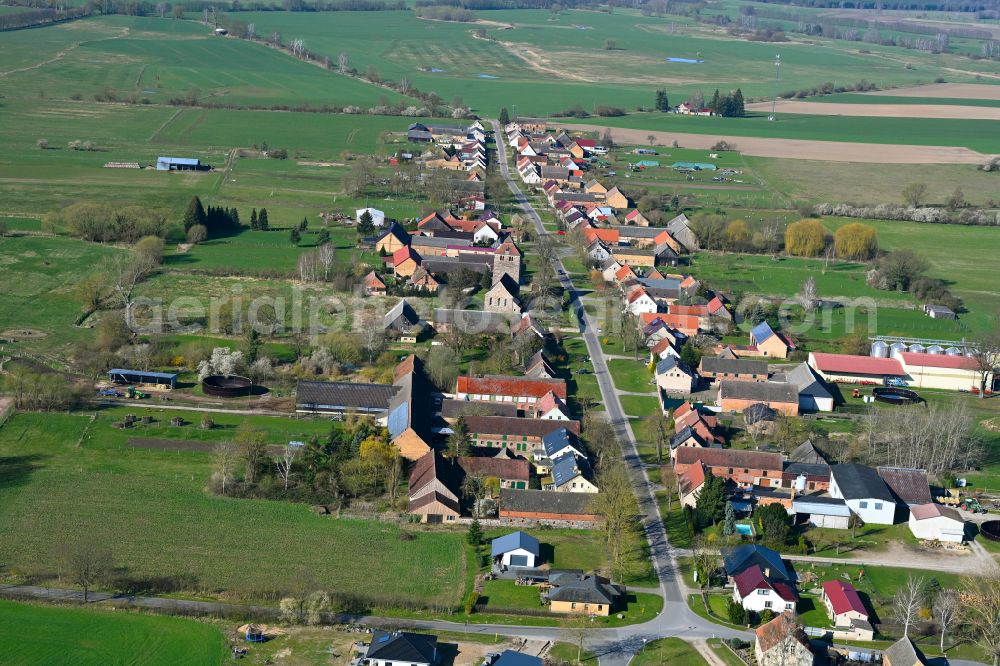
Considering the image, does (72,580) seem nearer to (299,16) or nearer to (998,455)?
(998,455)

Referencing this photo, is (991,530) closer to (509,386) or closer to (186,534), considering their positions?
(509,386)

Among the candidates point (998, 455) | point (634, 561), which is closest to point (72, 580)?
point (634, 561)

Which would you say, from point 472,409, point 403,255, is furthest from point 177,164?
point 472,409

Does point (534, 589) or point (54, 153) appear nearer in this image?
point (534, 589)

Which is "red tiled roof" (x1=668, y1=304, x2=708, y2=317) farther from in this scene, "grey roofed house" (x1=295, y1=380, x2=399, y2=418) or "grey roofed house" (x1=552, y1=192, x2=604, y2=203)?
"grey roofed house" (x1=552, y1=192, x2=604, y2=203)

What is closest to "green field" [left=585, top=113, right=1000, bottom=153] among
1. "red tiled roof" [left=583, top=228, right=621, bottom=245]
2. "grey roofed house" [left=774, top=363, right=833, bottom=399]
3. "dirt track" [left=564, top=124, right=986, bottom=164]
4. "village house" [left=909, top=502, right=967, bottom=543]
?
"dirt track" [left=564, top=124, right=986, bottom=164]
